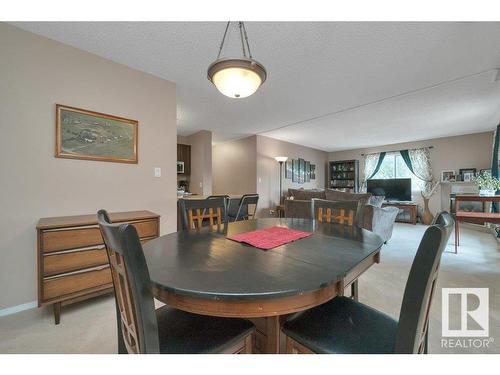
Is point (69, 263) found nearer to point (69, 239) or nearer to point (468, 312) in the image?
point (69, 239)

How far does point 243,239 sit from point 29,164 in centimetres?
196

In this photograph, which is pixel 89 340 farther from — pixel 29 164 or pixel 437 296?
pixel 437 296

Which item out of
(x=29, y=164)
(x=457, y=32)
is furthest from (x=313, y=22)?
(x=29, y=164)

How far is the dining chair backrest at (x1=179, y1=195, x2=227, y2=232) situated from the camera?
1.63m

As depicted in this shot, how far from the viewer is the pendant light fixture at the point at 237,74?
1.14 m

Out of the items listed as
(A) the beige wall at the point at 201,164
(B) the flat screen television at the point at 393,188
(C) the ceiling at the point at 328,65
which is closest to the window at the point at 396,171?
(B) the flat screen television at the point at 393,188

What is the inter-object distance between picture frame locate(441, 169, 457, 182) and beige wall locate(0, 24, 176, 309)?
704 centimetres

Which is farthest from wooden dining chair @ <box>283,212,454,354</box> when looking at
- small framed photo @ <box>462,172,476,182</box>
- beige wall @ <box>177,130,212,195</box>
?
small framed photo @ <box>462,172,476,182</box>

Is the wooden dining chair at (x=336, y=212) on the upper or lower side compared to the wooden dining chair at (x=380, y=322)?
upper

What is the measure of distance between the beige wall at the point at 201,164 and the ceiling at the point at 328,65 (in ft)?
2.25

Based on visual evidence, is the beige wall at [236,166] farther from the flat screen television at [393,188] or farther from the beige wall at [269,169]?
the flat screen television at [393,188]

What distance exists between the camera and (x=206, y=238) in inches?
51.1

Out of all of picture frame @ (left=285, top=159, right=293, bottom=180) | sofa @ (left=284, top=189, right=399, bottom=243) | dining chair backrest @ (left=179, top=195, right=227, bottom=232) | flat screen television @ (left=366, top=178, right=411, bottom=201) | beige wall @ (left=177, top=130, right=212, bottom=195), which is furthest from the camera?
picture frame @ (left=285, top=159, right=293, bottom=180)

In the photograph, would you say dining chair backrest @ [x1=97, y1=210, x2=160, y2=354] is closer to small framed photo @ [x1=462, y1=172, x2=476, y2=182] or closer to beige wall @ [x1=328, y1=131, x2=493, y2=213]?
small framed photo @ [x1=462, y1=172, x2=476, y2=182]
